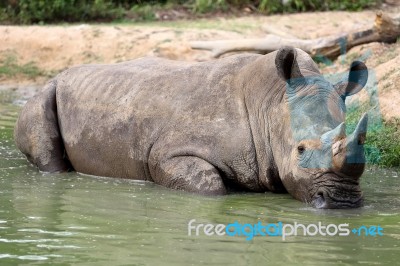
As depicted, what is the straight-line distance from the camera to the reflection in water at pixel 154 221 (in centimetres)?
654

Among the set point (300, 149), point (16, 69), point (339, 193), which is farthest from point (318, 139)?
point (16, 69)

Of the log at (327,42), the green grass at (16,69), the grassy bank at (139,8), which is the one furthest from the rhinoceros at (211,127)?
the grassy bank at (139,8)

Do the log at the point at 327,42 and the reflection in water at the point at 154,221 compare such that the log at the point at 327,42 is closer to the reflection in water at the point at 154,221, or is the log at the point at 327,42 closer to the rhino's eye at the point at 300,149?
the reflection in water at the point at 154,221

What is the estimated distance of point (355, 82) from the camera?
927 centimetres

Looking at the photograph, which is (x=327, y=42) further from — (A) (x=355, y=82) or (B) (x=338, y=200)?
(B) (x=338, y=200)

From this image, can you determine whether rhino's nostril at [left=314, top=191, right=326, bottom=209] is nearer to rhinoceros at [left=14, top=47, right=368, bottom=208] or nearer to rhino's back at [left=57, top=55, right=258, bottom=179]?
rhinoceros at [left=14, top=47, right=368, bottom=208]

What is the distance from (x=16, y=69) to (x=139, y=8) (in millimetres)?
4905

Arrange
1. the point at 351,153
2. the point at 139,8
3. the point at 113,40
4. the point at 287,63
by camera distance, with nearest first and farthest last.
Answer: the point at 351,153 → the point at 287,63 → the point at 113,40 → the point at 139,8

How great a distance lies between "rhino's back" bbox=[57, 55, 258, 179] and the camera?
30.6ft

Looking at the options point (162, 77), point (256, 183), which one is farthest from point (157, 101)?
point (256, 183)

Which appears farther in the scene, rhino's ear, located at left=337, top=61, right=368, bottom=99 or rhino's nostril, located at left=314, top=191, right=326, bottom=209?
rhino's ear, located at left=337, top=61, right=368, bottom=99

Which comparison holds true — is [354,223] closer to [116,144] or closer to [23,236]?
[23,236]

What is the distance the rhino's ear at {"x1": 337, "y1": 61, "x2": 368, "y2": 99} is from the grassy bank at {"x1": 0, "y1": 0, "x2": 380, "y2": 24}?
465 inches

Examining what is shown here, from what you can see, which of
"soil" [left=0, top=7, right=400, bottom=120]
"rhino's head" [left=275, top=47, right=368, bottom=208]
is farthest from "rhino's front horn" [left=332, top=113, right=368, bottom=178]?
"soil" [left=0, top=7, right=400, bottom=120]
